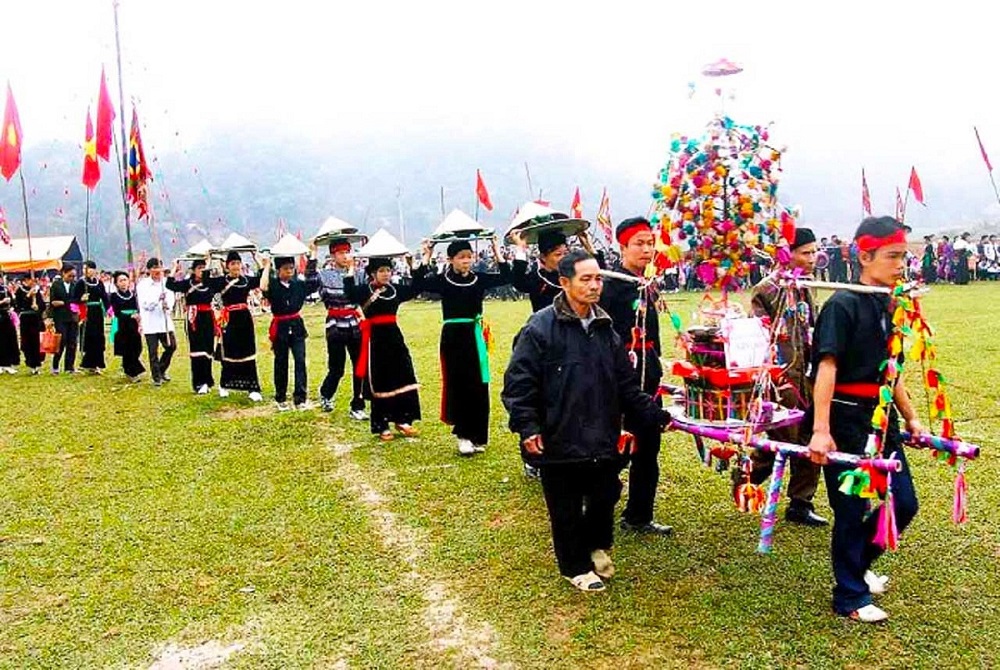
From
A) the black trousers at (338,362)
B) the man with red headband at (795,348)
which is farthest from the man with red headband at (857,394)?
the black trousers at (338,362)

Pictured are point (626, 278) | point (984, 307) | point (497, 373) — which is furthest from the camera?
point (984, 307)

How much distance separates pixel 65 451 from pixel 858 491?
7.03 meters

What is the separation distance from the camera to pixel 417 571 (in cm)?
470

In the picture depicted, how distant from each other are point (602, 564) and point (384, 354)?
3891mm

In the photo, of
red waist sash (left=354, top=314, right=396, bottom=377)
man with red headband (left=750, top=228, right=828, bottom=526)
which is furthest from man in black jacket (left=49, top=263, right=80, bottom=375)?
man with red headband (left=750, top=228, right=828, bottom=526)

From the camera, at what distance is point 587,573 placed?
437 centimetres

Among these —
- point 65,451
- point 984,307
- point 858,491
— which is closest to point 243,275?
point 65,451

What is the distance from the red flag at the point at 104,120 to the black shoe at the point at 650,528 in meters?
10.5

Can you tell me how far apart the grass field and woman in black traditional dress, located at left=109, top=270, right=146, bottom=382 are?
16.2 feet

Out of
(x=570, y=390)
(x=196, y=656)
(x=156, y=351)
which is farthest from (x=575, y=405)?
(x=156, y=351)

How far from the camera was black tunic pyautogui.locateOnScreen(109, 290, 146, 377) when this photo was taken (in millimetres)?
12398

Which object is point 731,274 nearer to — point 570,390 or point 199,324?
point 570,390

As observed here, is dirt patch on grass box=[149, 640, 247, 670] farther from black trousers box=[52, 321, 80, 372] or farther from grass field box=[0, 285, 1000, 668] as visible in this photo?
black trousers box=[52, 321, 80, 372]

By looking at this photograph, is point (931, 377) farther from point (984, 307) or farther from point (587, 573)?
point (984, 307)
